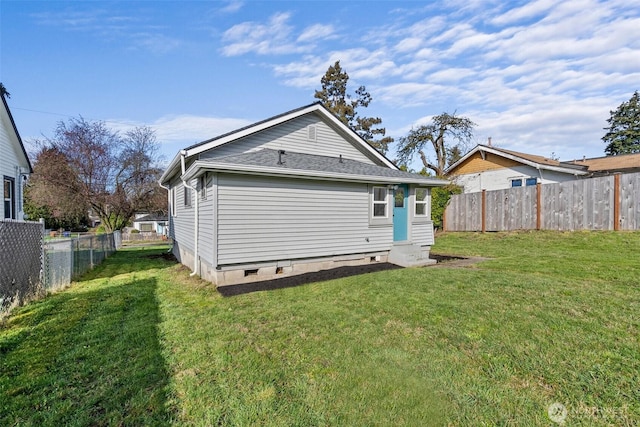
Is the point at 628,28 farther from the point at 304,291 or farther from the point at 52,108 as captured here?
the point at 52,108

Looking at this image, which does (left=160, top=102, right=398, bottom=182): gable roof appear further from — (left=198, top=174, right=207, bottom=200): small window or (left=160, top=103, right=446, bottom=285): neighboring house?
(left=198, top=174, right=207, bottom=200): small window

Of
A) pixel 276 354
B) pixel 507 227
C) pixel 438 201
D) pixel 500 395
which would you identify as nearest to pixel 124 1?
pixel 276 354

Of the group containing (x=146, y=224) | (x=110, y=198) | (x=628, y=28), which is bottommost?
(x=146, y=224)

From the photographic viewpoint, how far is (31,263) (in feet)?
22.5

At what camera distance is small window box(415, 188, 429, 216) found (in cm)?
1152

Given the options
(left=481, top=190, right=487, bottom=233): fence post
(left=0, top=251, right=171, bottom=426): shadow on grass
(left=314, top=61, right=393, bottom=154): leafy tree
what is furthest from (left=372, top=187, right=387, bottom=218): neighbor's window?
(left=314, top=61, right=393, bottom=154): leafy tree

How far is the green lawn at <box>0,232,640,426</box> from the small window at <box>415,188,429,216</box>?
4995 millimetres

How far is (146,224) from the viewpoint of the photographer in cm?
5147

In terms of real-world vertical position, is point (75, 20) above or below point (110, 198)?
above

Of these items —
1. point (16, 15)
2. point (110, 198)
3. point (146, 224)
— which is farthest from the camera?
point (146, 224)

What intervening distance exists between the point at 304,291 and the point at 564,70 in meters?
13.8

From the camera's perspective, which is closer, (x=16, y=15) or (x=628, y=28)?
(x=628, y=28)

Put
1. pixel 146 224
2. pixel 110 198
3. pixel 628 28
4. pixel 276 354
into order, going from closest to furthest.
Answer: pixel 276 354 → pixel 628 28 → pixel 110 198 → pixel 146 224

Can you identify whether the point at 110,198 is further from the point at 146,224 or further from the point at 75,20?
the point at 146,224
